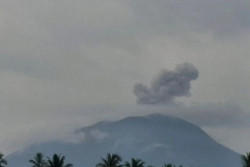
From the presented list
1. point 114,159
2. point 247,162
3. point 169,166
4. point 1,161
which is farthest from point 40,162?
point 247,162

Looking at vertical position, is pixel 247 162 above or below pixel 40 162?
below

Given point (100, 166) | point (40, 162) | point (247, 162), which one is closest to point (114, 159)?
point (100, 166)

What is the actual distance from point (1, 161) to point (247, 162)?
50260 millimetres

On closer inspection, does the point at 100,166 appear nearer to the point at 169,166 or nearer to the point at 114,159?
the point at 114,159

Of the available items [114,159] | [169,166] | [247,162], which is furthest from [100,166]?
[247,162]

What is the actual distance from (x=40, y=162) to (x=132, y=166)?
25.5 meters

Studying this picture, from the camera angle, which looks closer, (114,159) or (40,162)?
(114,159)

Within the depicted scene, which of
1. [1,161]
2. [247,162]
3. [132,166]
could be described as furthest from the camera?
[1,161]

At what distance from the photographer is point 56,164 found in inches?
4697

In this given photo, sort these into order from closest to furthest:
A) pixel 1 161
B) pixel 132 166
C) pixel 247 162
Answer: pixel 247 162, pixel 132 166, pixel 1 161

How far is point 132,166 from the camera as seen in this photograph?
116750mm

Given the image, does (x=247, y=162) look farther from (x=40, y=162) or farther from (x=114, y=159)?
(x=40, y=162)

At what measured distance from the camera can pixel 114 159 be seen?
122 metres

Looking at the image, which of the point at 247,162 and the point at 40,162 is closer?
the point at 247,162
